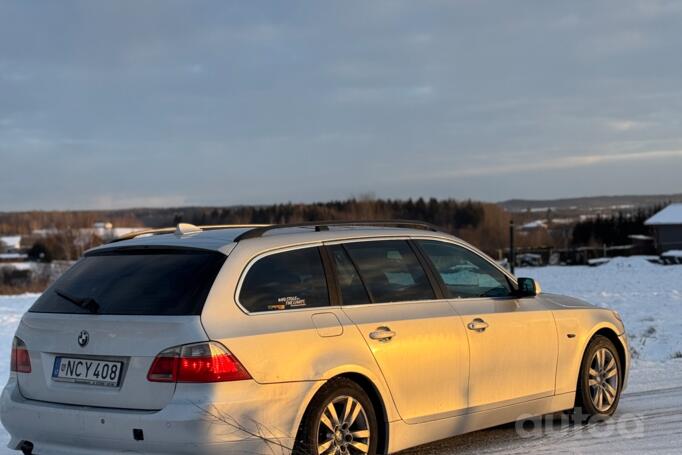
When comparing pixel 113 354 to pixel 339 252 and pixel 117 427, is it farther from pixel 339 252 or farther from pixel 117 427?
pixel 339 252

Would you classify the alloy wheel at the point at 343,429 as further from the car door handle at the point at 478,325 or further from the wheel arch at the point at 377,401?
the car door handle at the point at 478,325

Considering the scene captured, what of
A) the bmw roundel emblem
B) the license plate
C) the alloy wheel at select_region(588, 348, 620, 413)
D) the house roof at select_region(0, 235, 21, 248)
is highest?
the bmw roundel emblem

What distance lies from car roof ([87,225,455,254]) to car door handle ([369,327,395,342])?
704 mm

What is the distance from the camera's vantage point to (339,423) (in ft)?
17.3

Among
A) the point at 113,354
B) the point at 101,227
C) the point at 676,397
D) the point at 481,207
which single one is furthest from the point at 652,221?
the point at 101,227

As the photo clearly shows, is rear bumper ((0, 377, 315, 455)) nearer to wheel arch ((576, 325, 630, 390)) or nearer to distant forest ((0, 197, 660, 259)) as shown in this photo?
wheel arch ((576, 325, 630, 390))

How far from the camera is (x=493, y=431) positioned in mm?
7023

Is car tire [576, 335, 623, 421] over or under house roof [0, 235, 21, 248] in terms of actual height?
over

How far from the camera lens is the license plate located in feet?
16.3

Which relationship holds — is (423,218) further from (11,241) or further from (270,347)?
(270,347)

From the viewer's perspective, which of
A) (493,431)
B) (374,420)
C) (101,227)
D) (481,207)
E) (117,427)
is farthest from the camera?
(101,227)

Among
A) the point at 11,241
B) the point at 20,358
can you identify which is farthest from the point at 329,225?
the point at 11,241

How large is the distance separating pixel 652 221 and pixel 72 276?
7666 centimetres

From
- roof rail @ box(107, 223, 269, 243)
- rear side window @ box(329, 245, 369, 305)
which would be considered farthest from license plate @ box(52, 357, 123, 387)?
rear side window @ box(329, 245, 369, 305)
